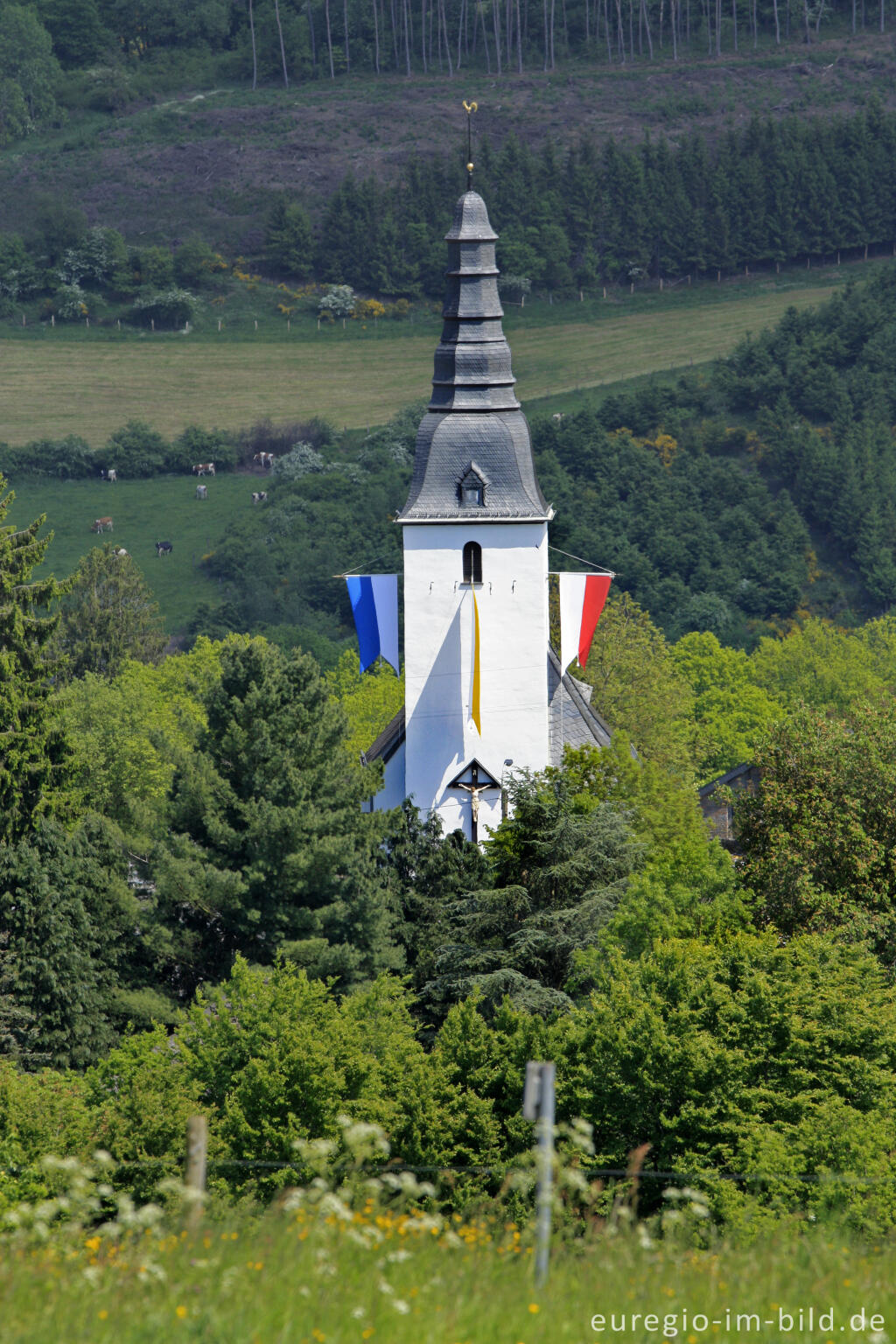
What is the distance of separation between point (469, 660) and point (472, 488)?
14.8ft

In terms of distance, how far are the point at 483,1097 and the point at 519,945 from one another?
8.11m

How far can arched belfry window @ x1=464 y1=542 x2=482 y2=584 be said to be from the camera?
50562mm

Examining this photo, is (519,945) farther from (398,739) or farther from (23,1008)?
(398,739)

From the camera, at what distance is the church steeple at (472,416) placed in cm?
5025

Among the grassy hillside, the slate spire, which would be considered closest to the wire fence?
the slate spire

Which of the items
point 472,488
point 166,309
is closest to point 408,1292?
point 472,488

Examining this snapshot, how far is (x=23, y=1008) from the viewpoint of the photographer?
40.2 metres

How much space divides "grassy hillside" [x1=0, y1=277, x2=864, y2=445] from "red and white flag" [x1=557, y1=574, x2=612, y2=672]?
270 feet

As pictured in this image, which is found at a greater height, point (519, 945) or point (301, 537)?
point (301, 537)

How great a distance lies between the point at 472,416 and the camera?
167 feet

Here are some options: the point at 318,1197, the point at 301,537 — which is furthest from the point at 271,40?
the point at 318,1197

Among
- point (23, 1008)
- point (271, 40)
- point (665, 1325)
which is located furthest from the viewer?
point (271, 40)

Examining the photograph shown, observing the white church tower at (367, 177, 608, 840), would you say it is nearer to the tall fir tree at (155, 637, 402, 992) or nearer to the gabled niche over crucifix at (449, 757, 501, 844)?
the gabled niche over crucifix at (449, 757, 501, 844)

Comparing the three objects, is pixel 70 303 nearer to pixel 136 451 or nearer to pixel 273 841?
pixel 136 451
